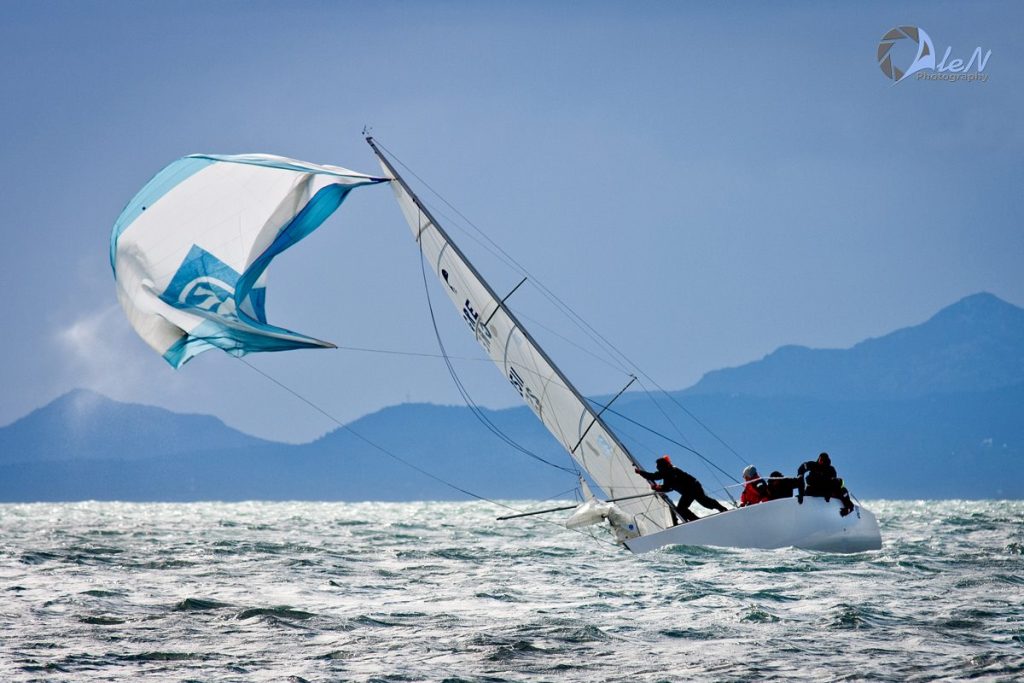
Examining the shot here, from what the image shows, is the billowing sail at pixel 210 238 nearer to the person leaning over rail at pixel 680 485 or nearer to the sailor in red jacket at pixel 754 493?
the person leaning over rail at pixel 680 485

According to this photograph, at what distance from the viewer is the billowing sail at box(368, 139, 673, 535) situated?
16.9m

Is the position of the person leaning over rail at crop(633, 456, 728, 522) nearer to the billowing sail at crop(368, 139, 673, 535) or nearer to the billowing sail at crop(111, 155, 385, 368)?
the billowing sail at crop(368, 139, 673, 535)

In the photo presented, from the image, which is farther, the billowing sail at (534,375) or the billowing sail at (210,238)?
the billowing sail at (534,375)

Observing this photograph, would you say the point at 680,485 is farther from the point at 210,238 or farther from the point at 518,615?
the point at 210,238

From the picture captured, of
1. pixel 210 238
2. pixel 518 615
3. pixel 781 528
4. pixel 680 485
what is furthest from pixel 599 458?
pixel 210 238

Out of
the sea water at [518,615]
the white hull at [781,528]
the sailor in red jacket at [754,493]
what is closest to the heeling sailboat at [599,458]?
the white hull at [781,528]

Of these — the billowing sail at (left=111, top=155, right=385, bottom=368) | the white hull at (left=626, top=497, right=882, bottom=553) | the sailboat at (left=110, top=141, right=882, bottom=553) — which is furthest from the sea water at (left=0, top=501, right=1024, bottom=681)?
the billowing sail at (left=111, top=155, right=385, bottom=368)

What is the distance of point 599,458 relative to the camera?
17312 millimetres

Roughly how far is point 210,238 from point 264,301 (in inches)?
45.2

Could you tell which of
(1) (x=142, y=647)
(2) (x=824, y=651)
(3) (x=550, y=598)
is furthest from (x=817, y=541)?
(1) (x=142, y=647)

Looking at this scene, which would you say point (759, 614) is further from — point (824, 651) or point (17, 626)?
point (17, 626)

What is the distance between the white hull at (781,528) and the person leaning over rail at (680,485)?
1.66ft

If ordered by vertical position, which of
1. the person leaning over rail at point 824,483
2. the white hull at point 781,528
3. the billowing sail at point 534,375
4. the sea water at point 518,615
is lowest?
the sea water at point 518,615

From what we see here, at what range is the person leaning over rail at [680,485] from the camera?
16734mm
